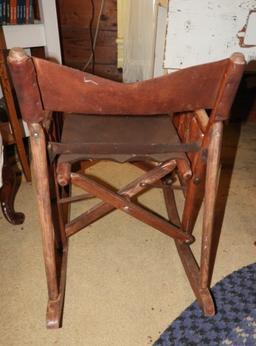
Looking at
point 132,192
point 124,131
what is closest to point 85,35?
point 124,131

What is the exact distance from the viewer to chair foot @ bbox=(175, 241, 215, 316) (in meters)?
0.84

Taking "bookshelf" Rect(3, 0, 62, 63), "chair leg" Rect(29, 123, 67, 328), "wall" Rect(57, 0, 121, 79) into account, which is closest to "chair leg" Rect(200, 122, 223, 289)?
"chair leg" Rect(29, 123, 67, 328)

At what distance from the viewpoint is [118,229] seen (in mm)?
1189

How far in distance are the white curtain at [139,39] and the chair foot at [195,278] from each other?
0.99m

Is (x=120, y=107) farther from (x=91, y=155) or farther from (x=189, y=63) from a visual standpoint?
(x=189, y=63)

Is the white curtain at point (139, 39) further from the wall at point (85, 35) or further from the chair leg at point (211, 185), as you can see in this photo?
the chair leg at point (211, 185)

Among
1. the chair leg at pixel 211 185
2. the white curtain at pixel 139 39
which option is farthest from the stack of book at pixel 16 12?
the chair leg at pixel 211 185

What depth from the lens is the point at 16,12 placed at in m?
1.29

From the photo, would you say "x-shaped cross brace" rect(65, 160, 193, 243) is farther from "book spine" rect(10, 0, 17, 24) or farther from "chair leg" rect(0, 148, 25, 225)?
"book spine" rect(10, 0, 17, 24)

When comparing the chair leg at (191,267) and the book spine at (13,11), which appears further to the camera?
the book spine at (13,11)

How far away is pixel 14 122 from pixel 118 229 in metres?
0.66

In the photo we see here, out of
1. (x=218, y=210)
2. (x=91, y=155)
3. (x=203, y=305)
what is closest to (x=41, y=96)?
(x=91, y=155)

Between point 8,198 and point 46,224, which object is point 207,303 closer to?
point 46,224

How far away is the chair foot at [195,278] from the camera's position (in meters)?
0.84
